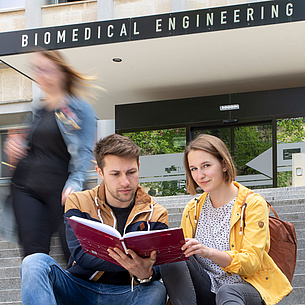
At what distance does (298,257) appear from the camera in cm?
537

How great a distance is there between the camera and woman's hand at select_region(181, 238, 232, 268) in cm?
280

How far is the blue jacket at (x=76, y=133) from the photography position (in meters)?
3.53

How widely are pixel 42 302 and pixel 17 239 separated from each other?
0.92 metres

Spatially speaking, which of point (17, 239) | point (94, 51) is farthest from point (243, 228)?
point (94, 51)

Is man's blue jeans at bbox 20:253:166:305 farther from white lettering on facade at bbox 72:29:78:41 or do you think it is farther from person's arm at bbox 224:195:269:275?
white lettering on facade at bbox 72:29:78:41

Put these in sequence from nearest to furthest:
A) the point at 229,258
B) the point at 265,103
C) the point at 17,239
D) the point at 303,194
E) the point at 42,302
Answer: the point at 42,302
the point at 229,258
the point at 17,239
the point at 303,194
the point at 265,103

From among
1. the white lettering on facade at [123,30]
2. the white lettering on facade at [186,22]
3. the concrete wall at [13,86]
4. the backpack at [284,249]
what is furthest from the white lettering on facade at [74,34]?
the backpack at [284,249]

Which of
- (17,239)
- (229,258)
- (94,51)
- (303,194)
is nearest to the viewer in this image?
(229,258)

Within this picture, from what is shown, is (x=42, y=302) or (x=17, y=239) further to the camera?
(x=17, y=239)

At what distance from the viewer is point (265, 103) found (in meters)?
12.9

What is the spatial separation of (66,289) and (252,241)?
116 cm

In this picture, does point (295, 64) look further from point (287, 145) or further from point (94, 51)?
point (94, 51)

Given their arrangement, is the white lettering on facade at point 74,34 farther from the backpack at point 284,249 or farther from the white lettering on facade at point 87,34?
the backpack at point 284,249

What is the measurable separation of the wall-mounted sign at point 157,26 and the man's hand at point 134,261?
7753mm
